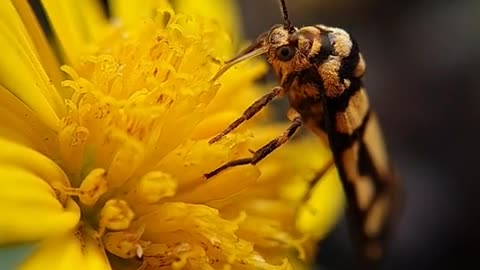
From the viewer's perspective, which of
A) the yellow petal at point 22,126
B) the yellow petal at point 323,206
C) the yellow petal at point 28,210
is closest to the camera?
the yellow petal at point 28,210

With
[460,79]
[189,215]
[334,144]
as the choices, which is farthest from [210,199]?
[460,79]

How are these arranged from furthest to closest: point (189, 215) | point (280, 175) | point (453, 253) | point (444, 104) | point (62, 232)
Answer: point (444, 104), point (453, 253), point (280, 175), point (189, 215), point (62, 232)

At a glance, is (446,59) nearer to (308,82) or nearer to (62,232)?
(308,82)

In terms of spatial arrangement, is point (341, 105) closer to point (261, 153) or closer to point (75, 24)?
point (261, 153)

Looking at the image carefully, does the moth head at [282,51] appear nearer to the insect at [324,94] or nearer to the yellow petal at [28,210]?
the insect at [324,94]

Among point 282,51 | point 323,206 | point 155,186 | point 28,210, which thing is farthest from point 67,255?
point 323,206

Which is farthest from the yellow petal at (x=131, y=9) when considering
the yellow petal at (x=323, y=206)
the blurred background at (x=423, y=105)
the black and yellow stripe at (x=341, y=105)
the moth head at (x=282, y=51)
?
the blurred background at (x=423, y=105)

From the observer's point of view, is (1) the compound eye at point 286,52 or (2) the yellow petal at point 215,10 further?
(2) the yellow petal at point 215,10
